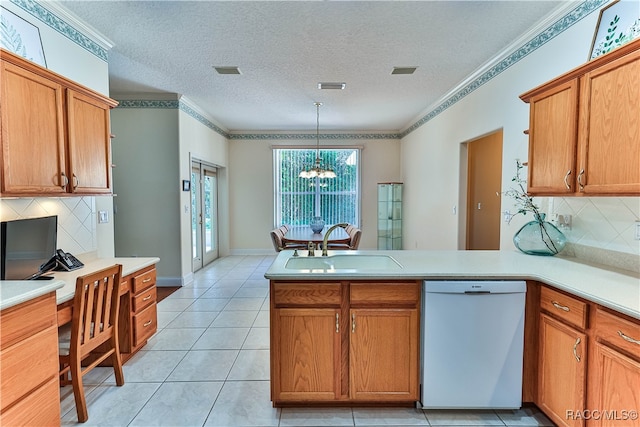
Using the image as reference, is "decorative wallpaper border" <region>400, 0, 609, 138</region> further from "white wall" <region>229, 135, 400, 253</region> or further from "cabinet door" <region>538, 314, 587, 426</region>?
"white wall" <region>229, 135, 400, 253</region>

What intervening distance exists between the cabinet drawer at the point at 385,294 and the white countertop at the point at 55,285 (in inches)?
60.7

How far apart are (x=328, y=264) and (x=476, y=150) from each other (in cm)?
301

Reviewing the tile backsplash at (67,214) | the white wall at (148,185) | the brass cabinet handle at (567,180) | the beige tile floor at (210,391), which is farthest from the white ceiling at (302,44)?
the beige tile floor at (210,391)

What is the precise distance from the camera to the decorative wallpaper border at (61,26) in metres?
2.13

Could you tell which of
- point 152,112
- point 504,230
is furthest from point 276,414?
point 152,112

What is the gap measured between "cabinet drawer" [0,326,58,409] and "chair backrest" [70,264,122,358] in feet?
0.77

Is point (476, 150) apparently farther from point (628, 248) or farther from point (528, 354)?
point (528, 354)

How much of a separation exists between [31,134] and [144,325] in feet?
5.48

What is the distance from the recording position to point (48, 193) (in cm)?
193

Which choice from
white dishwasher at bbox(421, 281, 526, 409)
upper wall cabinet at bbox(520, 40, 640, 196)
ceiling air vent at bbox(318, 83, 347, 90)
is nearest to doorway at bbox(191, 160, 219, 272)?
ceiling air vent at bbox(318, 83, 347, 90)

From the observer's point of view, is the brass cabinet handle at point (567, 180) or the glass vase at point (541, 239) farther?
the glass vase at point (541, 239)

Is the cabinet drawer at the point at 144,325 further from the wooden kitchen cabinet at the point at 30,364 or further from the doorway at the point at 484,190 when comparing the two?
the doorway at the point at 484,190

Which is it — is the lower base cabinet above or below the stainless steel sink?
below

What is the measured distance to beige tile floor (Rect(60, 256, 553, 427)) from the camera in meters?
1.86
